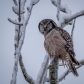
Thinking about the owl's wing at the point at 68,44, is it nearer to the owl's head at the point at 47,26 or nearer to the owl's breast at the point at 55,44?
the owl's breast at the point at 55,44

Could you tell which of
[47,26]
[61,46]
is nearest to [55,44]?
[61,46]

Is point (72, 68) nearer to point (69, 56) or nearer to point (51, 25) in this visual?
point (69, 56)

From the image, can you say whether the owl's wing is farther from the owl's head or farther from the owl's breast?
the owl's head

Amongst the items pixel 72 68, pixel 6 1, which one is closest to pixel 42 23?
pixel 72 68

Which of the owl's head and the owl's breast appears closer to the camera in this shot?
the owl's breast

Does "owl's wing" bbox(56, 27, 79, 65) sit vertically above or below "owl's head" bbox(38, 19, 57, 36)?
below

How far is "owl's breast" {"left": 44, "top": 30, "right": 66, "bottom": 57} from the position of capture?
102 inches

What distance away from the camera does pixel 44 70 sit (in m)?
2.38

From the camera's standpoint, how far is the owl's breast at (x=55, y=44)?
260cm

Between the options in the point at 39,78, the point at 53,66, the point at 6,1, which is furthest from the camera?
the point at 6,1

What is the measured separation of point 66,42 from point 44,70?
86cm

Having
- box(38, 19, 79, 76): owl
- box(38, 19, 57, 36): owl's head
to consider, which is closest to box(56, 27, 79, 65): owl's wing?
box(38, 19, 79, 76): owl

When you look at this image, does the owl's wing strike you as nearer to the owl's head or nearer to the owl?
the owl

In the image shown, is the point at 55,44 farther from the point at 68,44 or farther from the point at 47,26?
the point at 47,26
